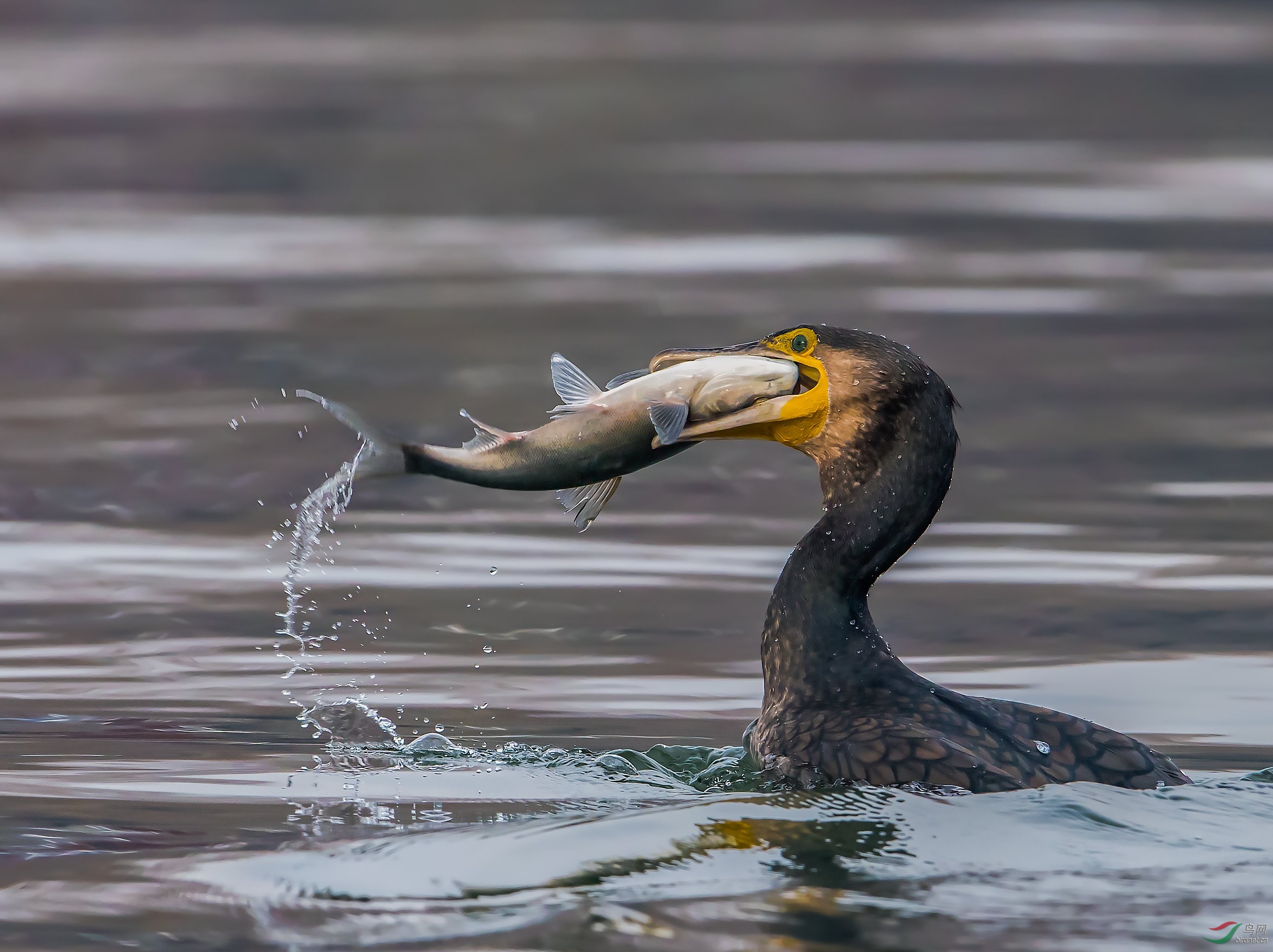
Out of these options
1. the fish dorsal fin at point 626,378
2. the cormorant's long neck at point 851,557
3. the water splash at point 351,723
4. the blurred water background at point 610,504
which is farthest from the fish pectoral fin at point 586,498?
the water splash at point 351,723

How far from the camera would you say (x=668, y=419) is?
19.5 feet

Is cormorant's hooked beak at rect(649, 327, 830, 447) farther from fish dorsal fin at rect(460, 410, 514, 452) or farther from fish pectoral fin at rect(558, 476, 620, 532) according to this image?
fish dorsal fin at rect(460, 410, 514, 452)

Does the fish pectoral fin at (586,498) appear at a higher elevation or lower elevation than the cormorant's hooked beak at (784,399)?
lower

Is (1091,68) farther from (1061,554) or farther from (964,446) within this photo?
(1061,554)

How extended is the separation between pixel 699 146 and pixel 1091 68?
4934 millimetres

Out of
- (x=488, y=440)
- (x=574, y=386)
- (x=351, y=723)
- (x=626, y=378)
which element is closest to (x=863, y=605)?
(x=626, y=378)

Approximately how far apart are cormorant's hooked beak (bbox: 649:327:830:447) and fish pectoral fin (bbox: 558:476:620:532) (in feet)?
0.93

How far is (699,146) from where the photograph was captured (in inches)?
771

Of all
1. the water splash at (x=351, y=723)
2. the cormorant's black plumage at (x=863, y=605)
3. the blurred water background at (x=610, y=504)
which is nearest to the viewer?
the blurred water background at (x=610, y=504)

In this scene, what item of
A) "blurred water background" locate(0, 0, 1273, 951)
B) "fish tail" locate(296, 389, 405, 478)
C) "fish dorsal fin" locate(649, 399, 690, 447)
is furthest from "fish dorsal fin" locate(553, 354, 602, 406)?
"blurred water background" locate(0, 0, 1273, 951)

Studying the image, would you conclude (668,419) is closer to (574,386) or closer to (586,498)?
(574,386)

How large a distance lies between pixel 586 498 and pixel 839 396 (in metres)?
0.76

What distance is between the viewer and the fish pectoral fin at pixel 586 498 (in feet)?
20.3

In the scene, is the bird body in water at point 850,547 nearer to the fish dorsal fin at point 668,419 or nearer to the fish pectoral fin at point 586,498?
the fish dorsal fin at point 668,419
